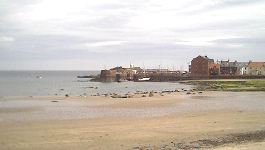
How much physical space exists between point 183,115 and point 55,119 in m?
9.53

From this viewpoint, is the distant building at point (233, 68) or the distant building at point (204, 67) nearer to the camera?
the distant building at point (204, 67)

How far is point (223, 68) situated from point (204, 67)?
8.49 meters

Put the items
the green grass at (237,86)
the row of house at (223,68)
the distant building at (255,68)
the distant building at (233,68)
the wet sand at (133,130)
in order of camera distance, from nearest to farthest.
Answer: the wet sand at (133,130) → the green grass at (237,86) → the row of house at (223,68) → the distant building at (233,68) → the distant building at (255,68)

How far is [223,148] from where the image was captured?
672 inches

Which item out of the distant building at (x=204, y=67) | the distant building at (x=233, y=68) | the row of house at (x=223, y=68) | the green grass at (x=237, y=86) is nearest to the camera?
the green grass at (x=237, y=86)

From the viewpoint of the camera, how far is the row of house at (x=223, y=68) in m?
114

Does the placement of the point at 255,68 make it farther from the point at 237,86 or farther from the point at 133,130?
the point at 133,130

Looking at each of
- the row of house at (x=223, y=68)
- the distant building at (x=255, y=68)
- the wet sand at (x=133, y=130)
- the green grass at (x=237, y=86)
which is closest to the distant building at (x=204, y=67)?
the row of house at (x=223, y=68)

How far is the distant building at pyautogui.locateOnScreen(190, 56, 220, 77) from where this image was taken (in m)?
114

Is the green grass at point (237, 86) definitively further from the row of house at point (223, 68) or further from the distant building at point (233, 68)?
the distant building at point (233, 68)

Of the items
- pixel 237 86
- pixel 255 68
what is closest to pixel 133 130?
pixel 237 86

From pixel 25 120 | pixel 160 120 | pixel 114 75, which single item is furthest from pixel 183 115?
pixel 114 75

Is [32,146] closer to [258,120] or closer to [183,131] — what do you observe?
[183,131]

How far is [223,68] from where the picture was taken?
120 metres
